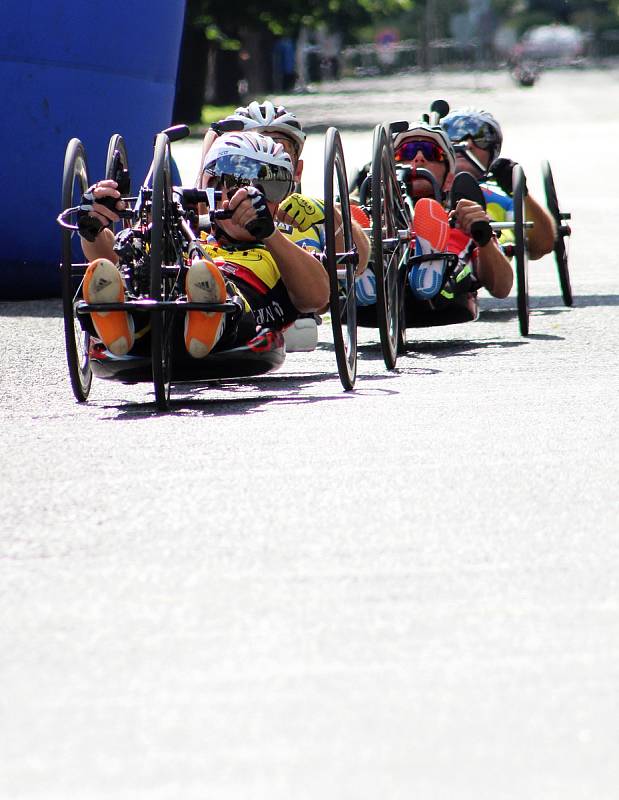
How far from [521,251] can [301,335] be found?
144 cm

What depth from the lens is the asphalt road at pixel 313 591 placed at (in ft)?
10.2

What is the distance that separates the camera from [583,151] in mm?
29688

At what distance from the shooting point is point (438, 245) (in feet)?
29.4

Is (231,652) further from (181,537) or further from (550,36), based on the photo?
(550,36)

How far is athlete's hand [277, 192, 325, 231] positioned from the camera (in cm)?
844

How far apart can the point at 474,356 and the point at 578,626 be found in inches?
193

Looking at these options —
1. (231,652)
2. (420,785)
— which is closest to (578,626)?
(231,652)

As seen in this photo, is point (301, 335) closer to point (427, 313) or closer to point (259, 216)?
point (427, 313)

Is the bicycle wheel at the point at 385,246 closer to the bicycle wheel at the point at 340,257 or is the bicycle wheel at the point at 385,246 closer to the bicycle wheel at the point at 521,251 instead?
the bicycle wheel at the point at 340,257

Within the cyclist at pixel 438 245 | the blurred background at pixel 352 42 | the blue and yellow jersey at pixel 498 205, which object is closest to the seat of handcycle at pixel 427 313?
the cyclist at pixel 438 245

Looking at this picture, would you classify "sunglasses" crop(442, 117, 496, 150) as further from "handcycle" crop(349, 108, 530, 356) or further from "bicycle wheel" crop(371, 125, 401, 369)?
"bicycle wheel" crop(371, 125, 401, 369)

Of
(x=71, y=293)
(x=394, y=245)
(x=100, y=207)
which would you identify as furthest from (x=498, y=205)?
(x=100, y=207)

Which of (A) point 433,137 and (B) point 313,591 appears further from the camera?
(A) point 433,137

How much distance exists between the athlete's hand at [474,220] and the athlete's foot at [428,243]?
0.74 feet
